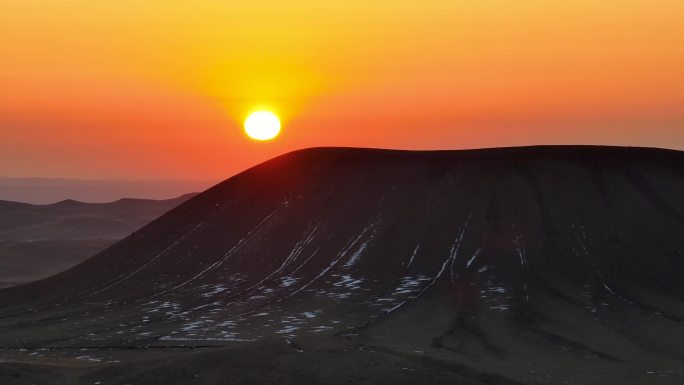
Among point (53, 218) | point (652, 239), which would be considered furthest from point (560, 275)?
point (53, 218)

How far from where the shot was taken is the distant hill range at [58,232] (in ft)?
303

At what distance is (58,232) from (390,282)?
112360 millimetres

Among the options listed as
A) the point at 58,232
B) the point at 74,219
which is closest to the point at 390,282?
the point at 58,232

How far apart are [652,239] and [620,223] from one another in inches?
114

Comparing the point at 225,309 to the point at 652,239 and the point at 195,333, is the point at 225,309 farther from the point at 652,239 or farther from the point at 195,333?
the point at 652,239

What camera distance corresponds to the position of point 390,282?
5228cm

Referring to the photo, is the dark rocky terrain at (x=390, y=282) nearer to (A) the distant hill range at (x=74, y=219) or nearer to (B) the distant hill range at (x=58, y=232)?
(B) the distant hill range at (x=58, y=232)

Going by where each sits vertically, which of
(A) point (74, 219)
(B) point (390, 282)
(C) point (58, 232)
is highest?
(A) point (74, 219)

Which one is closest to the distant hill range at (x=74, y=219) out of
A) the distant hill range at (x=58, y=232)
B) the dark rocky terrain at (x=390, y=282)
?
the distant hill range at (x=58, y=232)

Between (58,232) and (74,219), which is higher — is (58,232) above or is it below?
below

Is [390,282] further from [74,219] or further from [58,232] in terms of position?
[74,219]

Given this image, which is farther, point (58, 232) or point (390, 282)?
point (58, 232)

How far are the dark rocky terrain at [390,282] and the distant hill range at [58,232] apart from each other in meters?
25.0

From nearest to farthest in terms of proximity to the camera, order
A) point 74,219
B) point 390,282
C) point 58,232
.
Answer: point 390,282 < point 58,232 < point 74,219
